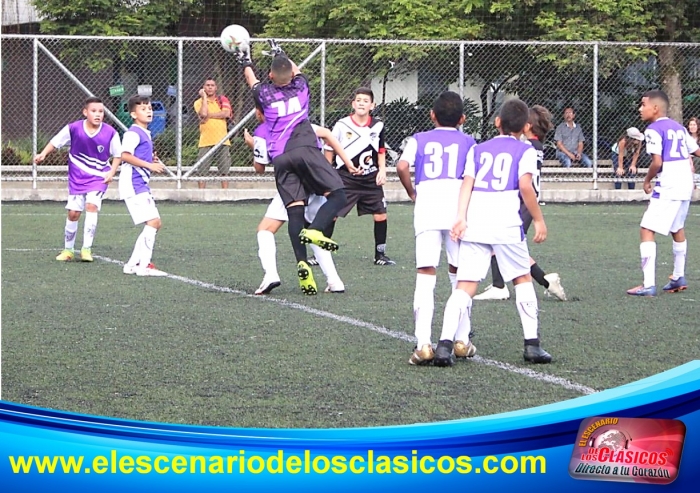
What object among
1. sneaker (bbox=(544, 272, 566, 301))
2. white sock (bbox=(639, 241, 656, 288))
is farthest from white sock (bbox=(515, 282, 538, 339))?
white sock (bbox=(639, 241, 656, 288))

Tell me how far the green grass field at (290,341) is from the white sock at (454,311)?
20cm

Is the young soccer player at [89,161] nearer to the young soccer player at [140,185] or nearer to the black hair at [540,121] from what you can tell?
the young soccer player at [140,185]

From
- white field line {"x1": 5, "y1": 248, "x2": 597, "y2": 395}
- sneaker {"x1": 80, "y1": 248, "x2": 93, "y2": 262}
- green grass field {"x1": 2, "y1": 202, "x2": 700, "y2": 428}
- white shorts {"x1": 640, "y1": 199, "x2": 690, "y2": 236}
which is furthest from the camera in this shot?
sneaker {"x1": 80, "y1": 248, "x2": 93, "y2": 262}

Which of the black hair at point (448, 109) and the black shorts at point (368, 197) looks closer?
the black hair at point (448, 109)

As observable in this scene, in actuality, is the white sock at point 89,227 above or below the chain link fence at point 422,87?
below

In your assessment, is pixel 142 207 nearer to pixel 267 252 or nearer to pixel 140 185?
pixel 140 185

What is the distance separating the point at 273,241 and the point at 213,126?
11.8 meters

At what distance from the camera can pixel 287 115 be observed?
388 inches

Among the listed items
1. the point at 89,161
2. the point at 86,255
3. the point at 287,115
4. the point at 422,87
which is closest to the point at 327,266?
the point at 287,115

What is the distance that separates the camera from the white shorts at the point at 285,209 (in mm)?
10109

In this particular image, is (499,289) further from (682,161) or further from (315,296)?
(682,161)

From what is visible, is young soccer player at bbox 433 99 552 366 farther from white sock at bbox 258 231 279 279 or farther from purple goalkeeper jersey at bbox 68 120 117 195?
purple goalkeeper jersey at bbox 68 120 117 195

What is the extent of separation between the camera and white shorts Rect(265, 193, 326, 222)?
33.2ft

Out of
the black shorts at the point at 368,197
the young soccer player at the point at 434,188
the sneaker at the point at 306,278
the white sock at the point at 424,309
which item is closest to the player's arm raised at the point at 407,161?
the young soccer player at the point at 434,188
